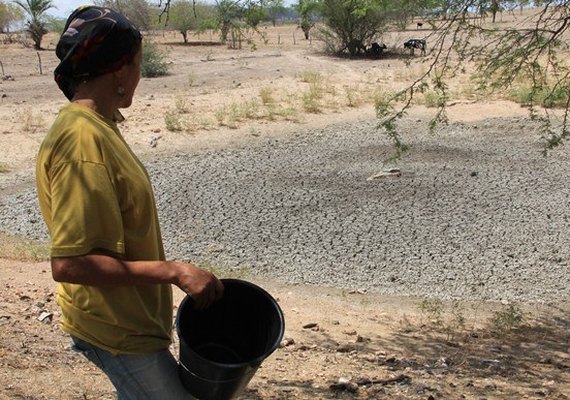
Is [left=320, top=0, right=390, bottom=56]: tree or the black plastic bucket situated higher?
[left=320, top=0, right=390, bottom=56]: tree

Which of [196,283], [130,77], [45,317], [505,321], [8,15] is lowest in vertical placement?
[505,321]

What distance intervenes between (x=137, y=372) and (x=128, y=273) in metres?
0.32

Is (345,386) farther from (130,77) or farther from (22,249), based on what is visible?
(22,249)

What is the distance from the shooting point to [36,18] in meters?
34.5

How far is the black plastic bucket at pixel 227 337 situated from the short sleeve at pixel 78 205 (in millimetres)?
425

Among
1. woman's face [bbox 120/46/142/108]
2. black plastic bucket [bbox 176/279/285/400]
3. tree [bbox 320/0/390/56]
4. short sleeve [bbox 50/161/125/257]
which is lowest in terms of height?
black plastic bucket [bbox 176/279/285/400]

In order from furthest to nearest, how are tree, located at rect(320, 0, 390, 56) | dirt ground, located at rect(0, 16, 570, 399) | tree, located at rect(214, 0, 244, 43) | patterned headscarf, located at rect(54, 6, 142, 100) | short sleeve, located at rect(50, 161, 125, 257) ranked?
1. tree, located at rect(320, 0, 390, 56)
2. tree, located at rect(214, 0, 244, 43)
3. dirt ground, located at rect(0, 16, 570, 399)
4. patterned headscarf, located at rect(54, 6, 142, 100)
5. short sleeve, located at rect(50, 161, 125, 257)

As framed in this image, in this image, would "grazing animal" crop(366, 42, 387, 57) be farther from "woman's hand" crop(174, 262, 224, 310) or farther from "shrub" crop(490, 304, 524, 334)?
"woman's hand" crop(174, 262, 224, 310)

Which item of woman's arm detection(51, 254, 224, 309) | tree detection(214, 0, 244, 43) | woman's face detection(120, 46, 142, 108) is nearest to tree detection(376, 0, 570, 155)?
tree detection(214, 0, 244, 43)

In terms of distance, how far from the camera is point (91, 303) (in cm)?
177

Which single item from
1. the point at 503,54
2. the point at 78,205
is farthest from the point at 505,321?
the point at 78,205

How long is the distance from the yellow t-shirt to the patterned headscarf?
11 cm

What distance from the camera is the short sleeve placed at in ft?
5.31

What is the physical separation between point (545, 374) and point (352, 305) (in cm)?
213
